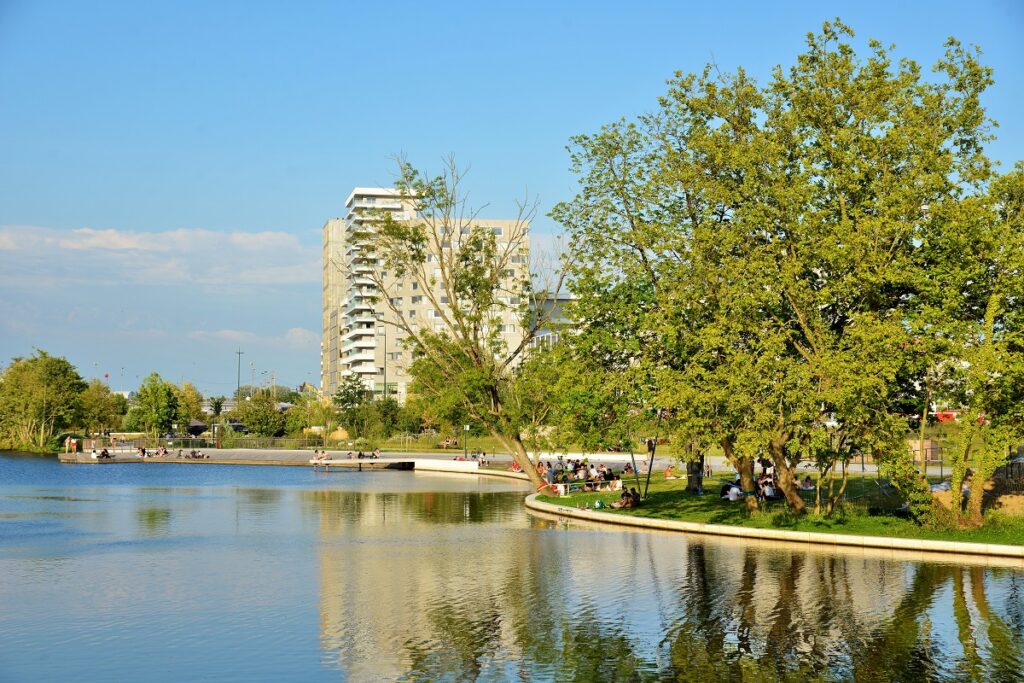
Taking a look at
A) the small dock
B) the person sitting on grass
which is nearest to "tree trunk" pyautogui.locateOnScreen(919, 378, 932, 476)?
the person sitting on grass

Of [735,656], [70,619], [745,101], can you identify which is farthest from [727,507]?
[70,619]

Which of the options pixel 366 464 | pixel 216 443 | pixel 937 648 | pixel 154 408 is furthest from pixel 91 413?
pixel 937 648

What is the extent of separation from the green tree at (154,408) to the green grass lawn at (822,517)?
115914mm

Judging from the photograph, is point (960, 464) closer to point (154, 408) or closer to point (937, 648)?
point (937, 648)

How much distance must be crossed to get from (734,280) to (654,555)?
11.5 m

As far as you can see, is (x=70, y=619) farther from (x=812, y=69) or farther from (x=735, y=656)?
(x=812, y=69)

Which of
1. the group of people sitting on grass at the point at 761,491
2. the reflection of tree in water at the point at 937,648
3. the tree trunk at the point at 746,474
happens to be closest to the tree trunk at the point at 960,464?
the tree trunk at the point at 746,474

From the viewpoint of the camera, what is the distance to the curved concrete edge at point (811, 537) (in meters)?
32.2

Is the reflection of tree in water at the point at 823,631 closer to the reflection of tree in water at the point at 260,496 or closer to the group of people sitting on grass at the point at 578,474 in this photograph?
the group of people sitting on grass at the point at 578,474

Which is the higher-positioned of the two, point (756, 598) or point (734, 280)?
point (734, 280)

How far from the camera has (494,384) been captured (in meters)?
55.1

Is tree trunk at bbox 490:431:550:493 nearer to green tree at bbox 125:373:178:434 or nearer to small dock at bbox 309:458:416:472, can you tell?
small dock at bbox 309:458:416:472

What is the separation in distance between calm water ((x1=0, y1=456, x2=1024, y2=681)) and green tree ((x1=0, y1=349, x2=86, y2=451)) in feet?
353

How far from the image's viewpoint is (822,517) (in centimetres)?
3800
